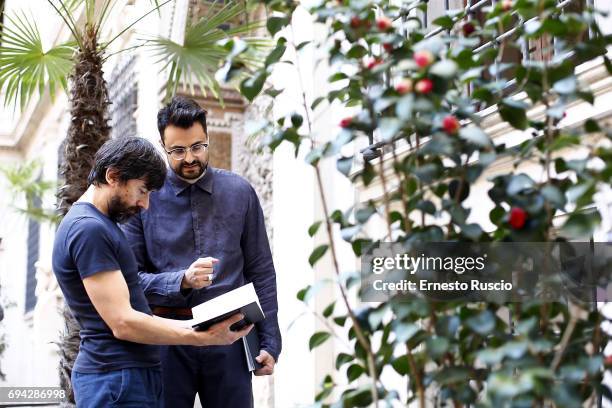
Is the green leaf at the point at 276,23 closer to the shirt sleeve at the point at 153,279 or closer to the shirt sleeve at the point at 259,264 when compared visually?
the shirt sleeve at the point at 153,279

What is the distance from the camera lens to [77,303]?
270 centimetres

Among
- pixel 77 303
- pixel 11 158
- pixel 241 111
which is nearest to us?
pixel 77 303

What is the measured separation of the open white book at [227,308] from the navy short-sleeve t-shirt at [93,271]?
0.71 feet

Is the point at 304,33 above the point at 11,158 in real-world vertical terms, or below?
below

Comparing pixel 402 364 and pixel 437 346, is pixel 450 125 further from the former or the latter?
pixel 402 364

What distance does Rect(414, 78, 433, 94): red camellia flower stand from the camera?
68.1 inches

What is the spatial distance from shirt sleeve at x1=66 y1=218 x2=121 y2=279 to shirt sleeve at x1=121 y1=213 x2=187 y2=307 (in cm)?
37

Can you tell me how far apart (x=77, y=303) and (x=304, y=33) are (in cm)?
339

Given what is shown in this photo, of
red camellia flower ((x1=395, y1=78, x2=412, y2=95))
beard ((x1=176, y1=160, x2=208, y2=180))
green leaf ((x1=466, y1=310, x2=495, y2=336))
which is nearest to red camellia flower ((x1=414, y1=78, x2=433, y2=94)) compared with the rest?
red camellia flower ((x1=395, y1=78, x2=412, y2=95))

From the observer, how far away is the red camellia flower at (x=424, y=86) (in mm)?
1730

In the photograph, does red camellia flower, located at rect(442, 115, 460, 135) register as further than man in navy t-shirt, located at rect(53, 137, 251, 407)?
No

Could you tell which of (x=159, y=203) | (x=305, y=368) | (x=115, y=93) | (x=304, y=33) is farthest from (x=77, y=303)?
Result: (x=115, y=93)

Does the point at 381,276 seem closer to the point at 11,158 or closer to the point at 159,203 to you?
the point at 159,203

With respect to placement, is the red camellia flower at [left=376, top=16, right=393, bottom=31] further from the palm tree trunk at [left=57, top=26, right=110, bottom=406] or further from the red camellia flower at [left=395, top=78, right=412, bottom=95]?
the palm tree trunk at [left=57, top=26, right=110, bottom=406]
